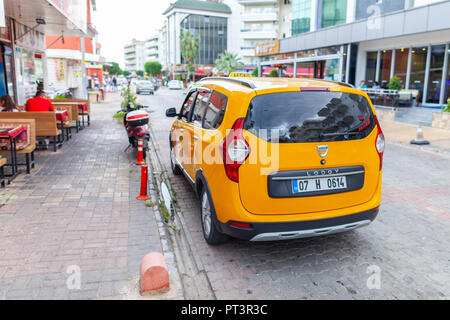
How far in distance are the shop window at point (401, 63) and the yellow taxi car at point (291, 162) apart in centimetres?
1922

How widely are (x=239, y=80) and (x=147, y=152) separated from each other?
5.96 m

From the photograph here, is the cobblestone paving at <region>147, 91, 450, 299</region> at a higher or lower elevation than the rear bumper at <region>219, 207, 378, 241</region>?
lower

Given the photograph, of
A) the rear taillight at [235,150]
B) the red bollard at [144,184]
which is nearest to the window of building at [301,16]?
the red bollard at [144,184]

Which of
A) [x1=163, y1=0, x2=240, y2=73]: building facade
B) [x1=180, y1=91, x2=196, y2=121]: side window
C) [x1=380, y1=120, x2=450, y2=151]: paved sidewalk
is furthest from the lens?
[x1=163, y1=0, x2=240, y2=73]: building facade

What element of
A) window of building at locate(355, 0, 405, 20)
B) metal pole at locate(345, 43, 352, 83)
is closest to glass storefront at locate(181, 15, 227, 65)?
window of building at locate(355, 0, 405, 20)

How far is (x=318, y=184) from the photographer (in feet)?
12.2

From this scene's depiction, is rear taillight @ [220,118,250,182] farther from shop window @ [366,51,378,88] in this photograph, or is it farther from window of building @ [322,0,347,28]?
window of building @ [322,0,347,28]

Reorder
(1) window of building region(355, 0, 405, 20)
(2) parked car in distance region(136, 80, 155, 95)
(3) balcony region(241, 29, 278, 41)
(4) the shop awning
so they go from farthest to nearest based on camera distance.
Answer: (3) balcony region(241, 29, 278, 41), (2) parked car in distance region(136, 80, 155, 95), (1) window of building region(355, 0, 405, 20), (4) the shop awning

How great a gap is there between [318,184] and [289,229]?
1.75 ft

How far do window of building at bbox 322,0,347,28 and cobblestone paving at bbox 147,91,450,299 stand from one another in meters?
24.8

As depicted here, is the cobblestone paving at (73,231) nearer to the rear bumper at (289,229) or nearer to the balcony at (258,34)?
the rear bumper at (289,229)

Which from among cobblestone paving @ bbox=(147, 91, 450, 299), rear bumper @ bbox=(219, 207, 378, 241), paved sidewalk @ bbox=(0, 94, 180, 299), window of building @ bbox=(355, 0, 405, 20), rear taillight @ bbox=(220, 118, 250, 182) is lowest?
cobblestone paving @ bbox=(147, 91, 450, 299)

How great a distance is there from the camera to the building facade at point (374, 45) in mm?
17922

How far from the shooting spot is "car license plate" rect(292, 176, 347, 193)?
3.66 metres
